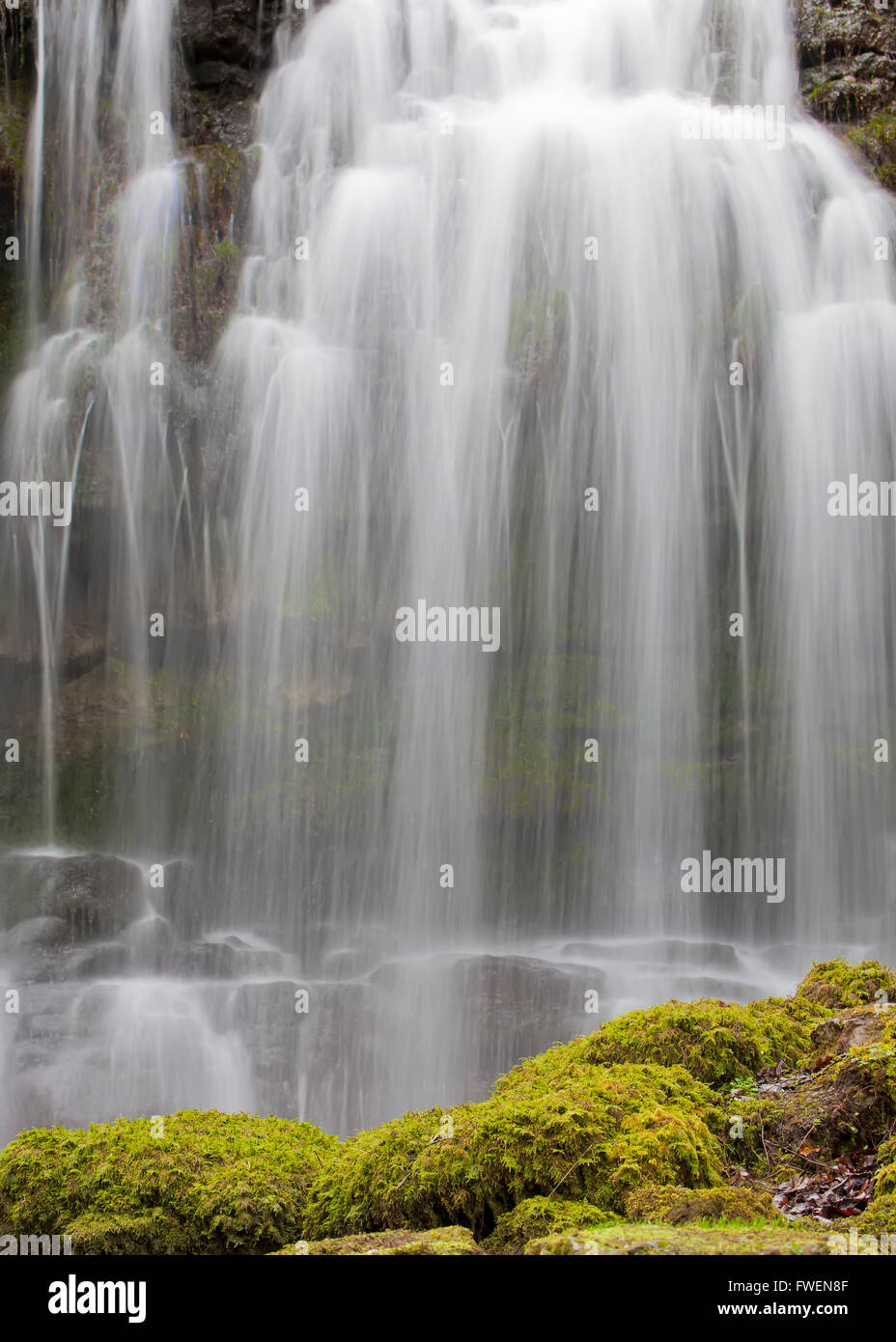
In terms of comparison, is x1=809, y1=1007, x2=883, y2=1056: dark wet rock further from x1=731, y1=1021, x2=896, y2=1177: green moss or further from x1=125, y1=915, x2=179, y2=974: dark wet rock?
x1=125, y1=915, x2=179, y2=974: dark wet rock

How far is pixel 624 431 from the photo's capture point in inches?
494

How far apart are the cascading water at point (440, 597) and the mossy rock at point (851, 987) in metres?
5.79

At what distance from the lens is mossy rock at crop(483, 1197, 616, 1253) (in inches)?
139

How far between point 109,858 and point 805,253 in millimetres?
10429

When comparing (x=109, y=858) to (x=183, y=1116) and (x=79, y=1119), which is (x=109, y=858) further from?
(x=183, y=1116)

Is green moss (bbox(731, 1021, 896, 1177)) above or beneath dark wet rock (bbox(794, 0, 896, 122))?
beneath

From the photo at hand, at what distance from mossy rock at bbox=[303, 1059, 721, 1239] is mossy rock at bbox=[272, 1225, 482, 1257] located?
5.9 inches

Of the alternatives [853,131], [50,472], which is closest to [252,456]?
[50,472]

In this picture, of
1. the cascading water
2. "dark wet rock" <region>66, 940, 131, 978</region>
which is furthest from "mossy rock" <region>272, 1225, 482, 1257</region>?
"dark wet rock" <region>66, 940, 131, 978</region>

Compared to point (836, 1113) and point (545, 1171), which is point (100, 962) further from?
point (836, 1113)

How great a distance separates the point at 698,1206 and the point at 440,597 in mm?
9458

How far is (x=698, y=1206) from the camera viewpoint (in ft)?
11.3

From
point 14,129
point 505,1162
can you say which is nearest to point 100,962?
point 505,1162

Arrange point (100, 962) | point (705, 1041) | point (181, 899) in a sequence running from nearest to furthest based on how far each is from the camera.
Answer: point (705, 1041), point (100, 962), point (181, 899)
